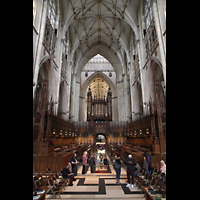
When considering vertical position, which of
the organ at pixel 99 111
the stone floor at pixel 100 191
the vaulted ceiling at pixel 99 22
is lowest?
the stone floor at pixel 100 191

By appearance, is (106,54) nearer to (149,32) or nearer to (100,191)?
(149,32)

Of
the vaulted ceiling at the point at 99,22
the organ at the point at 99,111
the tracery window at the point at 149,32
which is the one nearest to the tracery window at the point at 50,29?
the vaulted ceiling at the point at 99,22

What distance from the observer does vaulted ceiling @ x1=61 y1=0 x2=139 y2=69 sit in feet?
60.4

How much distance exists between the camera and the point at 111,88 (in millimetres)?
34406

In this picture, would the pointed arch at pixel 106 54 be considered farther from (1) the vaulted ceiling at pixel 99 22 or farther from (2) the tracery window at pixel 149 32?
(2) the tracery window at pixel 149 32

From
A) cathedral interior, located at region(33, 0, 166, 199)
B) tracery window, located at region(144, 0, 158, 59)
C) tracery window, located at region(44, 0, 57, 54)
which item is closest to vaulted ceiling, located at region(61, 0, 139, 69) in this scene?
cathedral interior, located at region(33, 0, 166, 199)

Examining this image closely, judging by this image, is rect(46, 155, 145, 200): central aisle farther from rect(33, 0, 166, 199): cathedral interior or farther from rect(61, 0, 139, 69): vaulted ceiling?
rect(61, 0, 139, 69): vaulted ceiling

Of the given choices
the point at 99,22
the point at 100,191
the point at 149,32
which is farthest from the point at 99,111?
the point at 100,191

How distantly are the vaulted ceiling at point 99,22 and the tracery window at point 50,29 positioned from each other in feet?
7.37

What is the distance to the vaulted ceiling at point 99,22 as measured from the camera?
18422 mm

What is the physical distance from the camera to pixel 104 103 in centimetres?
2895

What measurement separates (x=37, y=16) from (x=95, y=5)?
12.8 m

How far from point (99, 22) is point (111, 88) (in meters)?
15.6
